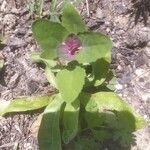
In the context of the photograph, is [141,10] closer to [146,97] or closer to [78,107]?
[146,97]

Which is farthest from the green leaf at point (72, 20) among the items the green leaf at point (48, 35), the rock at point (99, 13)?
the rock at point (99, 13)

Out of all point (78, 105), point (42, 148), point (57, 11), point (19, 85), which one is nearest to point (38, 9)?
point (57, 11)

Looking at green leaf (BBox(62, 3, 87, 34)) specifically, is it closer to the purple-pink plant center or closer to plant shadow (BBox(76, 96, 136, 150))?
the purple-pink plant center

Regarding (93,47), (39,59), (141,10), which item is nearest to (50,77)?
(39,59)

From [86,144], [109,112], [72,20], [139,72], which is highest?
[72,20]

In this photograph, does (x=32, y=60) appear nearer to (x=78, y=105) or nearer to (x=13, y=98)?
(x=13, y=98)

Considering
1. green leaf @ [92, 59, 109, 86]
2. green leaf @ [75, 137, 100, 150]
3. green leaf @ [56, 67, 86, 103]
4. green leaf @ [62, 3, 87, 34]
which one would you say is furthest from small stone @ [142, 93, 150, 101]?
green leaf @ [62, 3, 87, 34]

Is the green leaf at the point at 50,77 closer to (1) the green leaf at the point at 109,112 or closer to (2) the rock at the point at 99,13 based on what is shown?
(1) the green leaf at the point at 109,112
